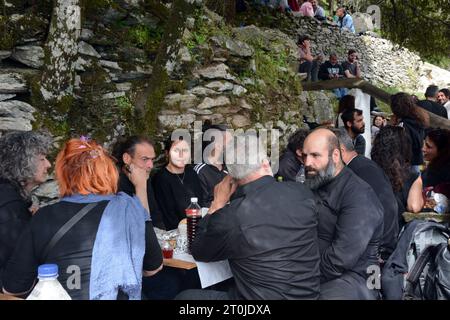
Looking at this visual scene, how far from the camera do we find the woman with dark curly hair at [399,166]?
15.3ft

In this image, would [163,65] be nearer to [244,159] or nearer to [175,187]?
[175,187]

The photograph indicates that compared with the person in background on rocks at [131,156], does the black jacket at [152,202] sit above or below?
below

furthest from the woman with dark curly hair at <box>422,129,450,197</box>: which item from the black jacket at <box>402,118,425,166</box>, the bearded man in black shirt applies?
the bearded man in black shirt

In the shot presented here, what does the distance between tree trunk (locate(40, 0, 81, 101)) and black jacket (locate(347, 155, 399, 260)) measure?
3549 mm

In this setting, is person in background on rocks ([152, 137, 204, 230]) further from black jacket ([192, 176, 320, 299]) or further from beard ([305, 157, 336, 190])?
black jacket ([192, 176, 320, 299])

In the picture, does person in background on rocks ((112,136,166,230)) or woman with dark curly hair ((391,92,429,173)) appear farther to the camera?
woman with dark curly hair ((391,92,429,173))

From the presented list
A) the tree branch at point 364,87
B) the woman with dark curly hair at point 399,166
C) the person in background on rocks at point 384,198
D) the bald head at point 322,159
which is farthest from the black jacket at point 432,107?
the bald head at point 322,159

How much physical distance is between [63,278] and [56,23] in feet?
12.4

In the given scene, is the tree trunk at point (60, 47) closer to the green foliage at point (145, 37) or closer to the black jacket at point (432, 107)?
the green foliage at point (145, 37)

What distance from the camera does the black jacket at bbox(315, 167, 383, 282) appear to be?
11.5 feet

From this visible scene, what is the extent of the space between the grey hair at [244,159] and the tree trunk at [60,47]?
3.12 meters

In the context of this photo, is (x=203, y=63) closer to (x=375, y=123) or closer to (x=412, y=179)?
(x=412, y=179)

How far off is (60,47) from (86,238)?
141 inches
